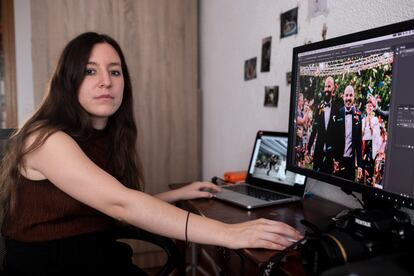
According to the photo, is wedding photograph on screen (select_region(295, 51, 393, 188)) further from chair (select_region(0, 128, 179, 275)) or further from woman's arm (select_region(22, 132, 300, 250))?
chair (select_region(0, 128, 179, 275))

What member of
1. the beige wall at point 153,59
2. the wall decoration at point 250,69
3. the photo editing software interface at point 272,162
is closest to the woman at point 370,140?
the photo editing software interface at point 272,162

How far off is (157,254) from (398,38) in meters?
2.06

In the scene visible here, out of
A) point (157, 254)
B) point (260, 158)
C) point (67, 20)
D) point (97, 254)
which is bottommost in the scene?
point (157, 254)

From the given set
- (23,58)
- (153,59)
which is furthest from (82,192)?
(23,58)

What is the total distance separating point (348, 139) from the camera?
901 millimetres

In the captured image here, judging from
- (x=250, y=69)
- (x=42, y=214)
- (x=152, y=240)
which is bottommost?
(x=152, y=240)

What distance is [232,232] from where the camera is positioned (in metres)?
0.82

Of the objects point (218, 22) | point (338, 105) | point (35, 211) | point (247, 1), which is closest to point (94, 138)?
point (35, 211)

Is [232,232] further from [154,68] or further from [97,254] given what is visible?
[154,68]

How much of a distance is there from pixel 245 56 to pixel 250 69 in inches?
3.9

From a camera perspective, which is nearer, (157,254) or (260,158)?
(260,158)

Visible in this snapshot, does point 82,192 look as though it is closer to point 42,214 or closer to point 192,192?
point 42,214

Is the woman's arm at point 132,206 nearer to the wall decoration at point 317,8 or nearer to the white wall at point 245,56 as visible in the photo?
the white wall at point 245,56

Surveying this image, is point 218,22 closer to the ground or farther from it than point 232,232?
farther from it
